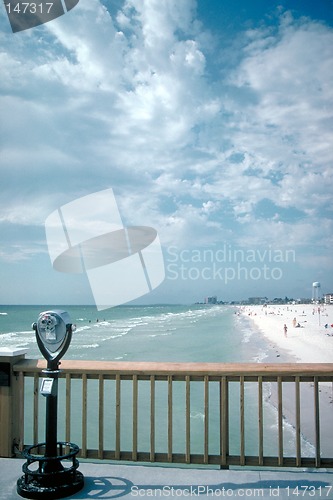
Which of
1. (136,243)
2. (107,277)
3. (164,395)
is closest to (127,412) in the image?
(164,395)

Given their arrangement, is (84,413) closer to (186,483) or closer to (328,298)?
(186,483)

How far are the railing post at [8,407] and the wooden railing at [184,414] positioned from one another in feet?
0.10

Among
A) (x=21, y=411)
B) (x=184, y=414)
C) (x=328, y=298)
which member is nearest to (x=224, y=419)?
(x=21, y=411)

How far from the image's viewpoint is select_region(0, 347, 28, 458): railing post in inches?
132

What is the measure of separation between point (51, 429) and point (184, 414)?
24.9 feet

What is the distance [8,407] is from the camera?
11.0 ft

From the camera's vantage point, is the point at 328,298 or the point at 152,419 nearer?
the point at 152,419

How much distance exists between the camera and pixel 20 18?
4609mm

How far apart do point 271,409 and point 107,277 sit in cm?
562

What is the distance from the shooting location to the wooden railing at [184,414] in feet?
10.2

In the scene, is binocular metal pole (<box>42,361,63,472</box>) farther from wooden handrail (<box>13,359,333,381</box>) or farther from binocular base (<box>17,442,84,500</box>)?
wooden handrail (<box>13,359,333,381</box>)

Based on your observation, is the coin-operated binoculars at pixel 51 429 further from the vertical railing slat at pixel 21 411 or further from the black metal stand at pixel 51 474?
the vertical railing slat at pixel 21 411

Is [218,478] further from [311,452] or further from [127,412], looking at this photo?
[127,412]

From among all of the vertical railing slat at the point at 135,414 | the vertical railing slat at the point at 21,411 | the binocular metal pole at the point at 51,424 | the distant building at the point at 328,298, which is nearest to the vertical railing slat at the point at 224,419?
the vertical railing slat at the point at 135,414
